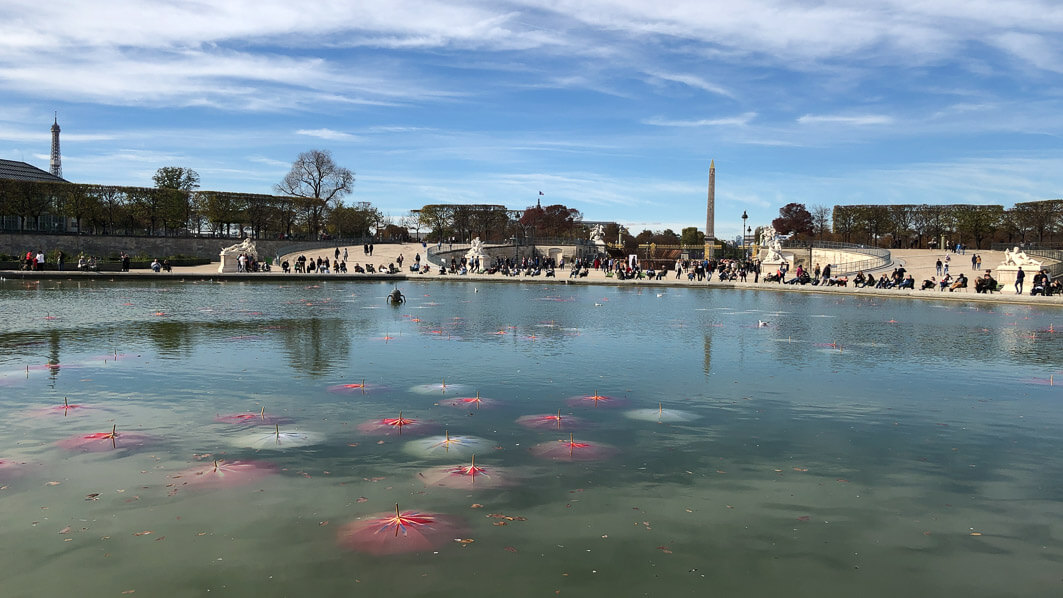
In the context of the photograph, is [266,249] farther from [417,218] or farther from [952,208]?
[952,208]

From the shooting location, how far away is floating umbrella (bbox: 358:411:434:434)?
7789 mm

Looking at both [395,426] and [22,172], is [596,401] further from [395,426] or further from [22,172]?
[22,172]

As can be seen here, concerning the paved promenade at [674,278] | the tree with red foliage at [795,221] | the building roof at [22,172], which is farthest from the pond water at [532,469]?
the tree with red foliage at [795,221]

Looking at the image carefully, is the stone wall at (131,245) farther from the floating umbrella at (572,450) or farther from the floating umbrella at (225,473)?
the floating umbrella at (572,450)

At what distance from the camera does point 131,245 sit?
185 ft

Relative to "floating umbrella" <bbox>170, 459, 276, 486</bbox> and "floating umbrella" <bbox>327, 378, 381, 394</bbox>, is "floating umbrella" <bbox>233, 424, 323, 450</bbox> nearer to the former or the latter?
"floating umbrella" <bbox>170, 459, 276, 486</bbox>

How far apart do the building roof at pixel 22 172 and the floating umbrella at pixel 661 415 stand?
75.7 meters

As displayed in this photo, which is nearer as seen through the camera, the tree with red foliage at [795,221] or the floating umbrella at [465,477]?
the floating umbrella at [465,477]

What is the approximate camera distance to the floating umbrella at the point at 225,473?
620 centimetres

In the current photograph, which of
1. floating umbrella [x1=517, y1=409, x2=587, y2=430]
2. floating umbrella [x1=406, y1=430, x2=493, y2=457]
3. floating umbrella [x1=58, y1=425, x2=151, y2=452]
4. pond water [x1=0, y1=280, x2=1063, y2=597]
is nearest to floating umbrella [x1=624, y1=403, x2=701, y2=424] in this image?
pond water [x1=0, y1=280, x2=1063, y2=597]

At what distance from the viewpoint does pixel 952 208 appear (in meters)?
62.5

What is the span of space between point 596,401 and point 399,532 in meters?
4.46

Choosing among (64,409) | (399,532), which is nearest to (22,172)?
(64,409)

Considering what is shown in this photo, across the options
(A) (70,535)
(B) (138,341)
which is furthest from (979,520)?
(B) (138,341)
